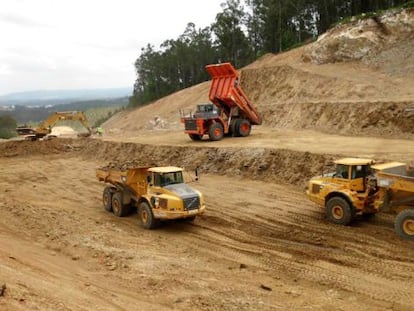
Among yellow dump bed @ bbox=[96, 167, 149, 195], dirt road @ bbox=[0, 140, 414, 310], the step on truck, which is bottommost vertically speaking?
dirt road @ bbox=[0, 140, 414, 310]

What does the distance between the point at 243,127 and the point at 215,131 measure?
1.65 meters

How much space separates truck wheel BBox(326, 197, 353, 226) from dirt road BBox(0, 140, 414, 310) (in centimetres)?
25

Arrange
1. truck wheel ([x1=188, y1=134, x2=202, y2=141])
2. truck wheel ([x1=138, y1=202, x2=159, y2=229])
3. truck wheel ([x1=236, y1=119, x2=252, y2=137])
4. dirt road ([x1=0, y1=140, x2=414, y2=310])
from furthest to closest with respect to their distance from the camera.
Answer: truck wheel ([x1=188, y1=134, x2=202, y2=141]) < truck wheel ([x1=236, y1=119, x2=252, y2=137]) < truck wheel ([x1=138, y1=202, x2=159, y2=229]) < dirt road ([x1=0, y1=140, x2=414, y2=310])

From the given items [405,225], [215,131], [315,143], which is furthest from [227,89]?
[405,225]

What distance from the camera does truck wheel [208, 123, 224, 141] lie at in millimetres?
22547

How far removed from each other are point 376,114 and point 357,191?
1090 centimetres

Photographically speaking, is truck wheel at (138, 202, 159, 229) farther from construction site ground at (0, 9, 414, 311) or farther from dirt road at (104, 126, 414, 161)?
dirt road at (104, 126, 414, 161)

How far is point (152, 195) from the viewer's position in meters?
12.8

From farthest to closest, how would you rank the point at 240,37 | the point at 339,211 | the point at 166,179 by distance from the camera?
the point at 240,37, the point at 166,179, the point at 339,211

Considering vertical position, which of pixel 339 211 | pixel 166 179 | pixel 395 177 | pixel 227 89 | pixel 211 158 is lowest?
pixel 339 211

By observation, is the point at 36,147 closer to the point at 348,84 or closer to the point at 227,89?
the point at 227,89

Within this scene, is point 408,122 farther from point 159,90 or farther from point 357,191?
point 159,90

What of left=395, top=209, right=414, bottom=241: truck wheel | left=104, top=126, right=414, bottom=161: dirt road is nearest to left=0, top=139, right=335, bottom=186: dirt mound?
left=104, top=126, right=414, bottom=161: dirt road

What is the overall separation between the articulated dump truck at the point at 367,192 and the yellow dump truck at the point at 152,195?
337cm
